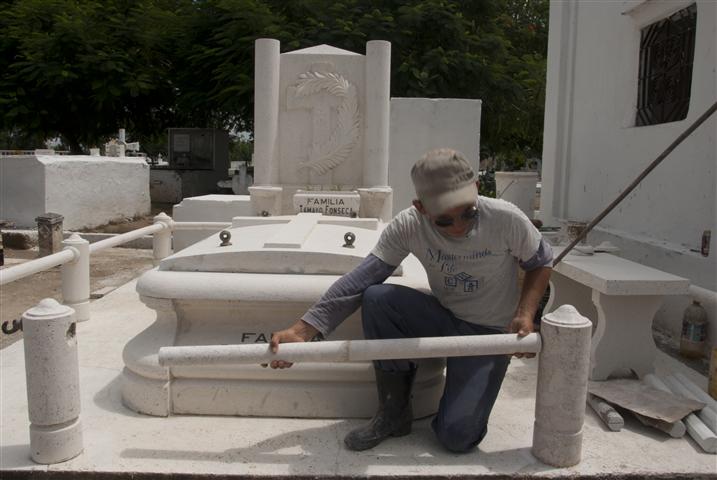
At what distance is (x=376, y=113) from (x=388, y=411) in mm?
3417

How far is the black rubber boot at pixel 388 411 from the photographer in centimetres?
283

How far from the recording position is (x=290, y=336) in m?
2.62

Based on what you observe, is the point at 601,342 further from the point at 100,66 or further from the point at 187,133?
the point at 187,133

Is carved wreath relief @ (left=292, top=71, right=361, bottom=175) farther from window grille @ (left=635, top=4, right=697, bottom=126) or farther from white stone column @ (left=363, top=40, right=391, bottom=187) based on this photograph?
window grille @ (left=635, top=4, right=697, bottom=126)

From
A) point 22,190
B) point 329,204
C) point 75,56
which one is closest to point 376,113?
point 329,204

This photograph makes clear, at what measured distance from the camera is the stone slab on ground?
259 centimetres

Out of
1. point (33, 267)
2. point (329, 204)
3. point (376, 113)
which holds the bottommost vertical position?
point (33, 267)

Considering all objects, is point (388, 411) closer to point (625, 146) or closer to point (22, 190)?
point (625, 146)

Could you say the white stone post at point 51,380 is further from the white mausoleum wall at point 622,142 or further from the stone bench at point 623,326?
the white mausoleum wall at point 622,142

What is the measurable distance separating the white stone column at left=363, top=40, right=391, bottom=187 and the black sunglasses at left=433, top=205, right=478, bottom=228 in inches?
122

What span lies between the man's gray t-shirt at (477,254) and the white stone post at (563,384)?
308mm

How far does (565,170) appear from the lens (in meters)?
7.73

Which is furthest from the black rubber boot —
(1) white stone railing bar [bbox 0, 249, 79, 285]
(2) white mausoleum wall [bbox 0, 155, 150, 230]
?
(2) white mausoleum wall [bbox 0, 155, 150, 230]

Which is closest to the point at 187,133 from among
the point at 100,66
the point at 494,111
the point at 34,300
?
the point at 100,66
